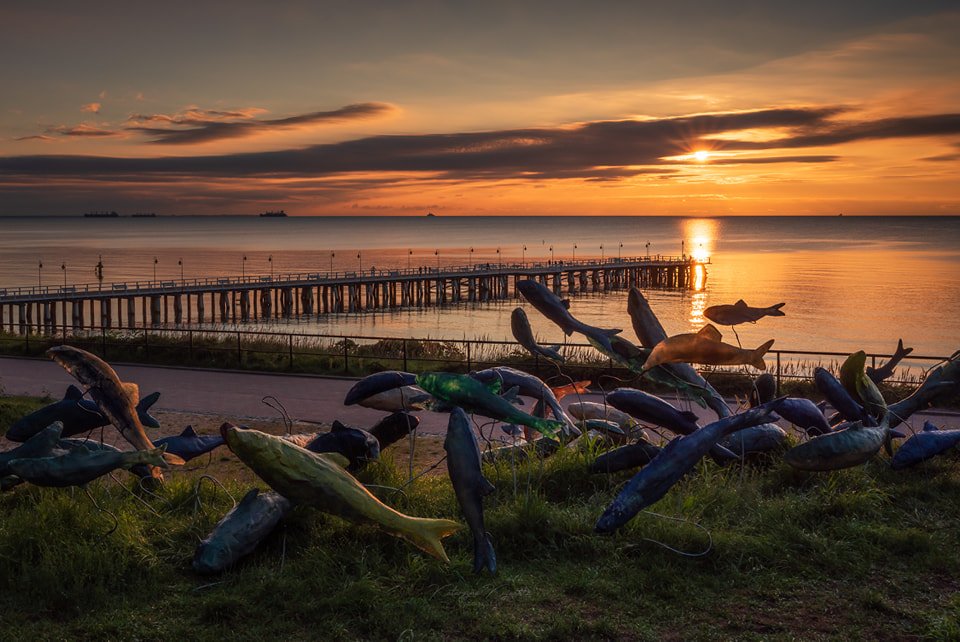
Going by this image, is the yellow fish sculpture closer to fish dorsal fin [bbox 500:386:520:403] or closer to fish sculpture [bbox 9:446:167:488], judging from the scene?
fish dorsal fin [bbox 500:386:520:403]

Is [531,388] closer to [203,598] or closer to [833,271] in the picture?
[203,598]

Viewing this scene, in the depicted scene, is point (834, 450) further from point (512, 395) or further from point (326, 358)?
point (326, 358)

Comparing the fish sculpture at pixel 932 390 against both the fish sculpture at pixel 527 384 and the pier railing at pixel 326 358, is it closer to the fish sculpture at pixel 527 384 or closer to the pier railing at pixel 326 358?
the fish sculpture at pixel 527 384

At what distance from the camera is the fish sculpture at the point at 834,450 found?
Result: 7.06m

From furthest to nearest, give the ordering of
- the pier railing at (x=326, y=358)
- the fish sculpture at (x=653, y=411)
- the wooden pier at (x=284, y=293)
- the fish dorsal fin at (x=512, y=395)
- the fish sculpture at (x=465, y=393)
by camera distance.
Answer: the wooden pier at (x=284, y=293) → the pier railing at (x=326, y=358) → the fish sculpture at (x=653, y=411) → the fish dorsal fin at (x=512, y=395) → the fish sculpture at (x=465, y=393)

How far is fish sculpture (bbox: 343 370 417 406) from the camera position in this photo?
708 centimetres

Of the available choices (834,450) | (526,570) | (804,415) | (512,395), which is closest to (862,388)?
(804,415)

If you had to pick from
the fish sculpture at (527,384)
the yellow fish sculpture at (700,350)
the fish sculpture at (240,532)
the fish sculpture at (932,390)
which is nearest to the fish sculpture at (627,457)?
the fish sculpture at (527,384)

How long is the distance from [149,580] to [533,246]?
192823 mm

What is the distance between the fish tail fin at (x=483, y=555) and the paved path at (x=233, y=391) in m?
6.71

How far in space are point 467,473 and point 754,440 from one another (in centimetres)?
367

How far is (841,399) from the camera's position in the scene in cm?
826

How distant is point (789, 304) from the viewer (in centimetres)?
6475

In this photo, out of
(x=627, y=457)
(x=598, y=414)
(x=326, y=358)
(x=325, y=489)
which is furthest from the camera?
(x=326, y=358)
